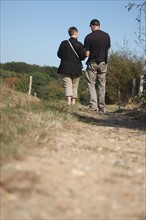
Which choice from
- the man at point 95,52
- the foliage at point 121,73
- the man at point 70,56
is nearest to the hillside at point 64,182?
the man at point 95,52

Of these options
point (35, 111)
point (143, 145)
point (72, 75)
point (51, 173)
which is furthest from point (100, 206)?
point (72, 75)

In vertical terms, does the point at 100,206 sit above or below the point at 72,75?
below

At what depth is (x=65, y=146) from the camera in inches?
136

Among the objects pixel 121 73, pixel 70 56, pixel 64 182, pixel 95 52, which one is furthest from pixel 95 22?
pixel 121 73

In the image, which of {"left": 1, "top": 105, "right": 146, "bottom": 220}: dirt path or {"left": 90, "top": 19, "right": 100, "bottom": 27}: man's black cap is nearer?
{"left": 1, "top": 105, "right": 146, "bottom": 220}: dirt path

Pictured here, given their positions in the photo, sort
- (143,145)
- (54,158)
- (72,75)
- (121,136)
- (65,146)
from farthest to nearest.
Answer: (72,75) → (121,136) → (143,145) → (65,146) → (54,158)

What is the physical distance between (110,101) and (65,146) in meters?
22.4

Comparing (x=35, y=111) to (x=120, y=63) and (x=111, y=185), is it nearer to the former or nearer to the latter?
(x=111, y=185)

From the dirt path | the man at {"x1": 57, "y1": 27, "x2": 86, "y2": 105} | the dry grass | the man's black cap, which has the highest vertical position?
the man's black cap

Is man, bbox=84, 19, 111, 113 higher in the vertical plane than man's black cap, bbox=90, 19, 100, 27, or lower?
lower

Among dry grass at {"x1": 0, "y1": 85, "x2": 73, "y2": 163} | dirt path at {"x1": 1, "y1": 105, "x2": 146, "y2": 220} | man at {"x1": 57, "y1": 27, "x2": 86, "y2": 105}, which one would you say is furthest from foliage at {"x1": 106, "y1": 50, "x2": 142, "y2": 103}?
dirt path at {"x1": 1, "y1": 105, "x2": 146, "y2": 220}

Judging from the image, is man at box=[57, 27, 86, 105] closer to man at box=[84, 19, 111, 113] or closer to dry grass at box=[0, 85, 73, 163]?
man at box=[84, 19, 111, 113]

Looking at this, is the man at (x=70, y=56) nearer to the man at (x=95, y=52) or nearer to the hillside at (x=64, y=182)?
the man at (x=95, y=52)

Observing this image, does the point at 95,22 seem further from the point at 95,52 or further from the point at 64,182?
the point at 64,182
